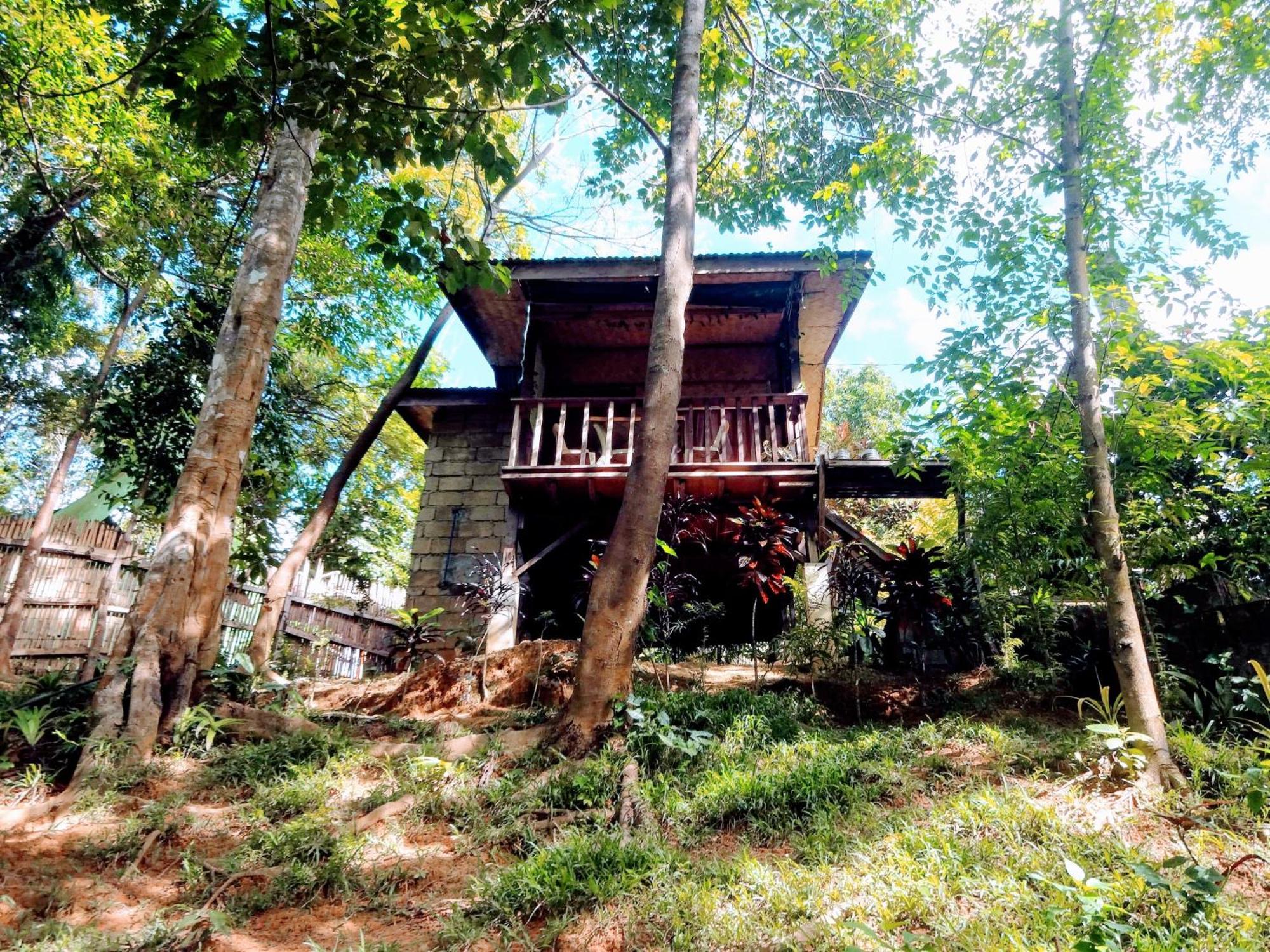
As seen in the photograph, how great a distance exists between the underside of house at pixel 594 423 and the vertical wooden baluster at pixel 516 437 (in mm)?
33

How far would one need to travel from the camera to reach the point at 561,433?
8.41 meters

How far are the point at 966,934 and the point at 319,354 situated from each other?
40.3 feet

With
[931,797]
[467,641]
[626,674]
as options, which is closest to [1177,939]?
[931,797]

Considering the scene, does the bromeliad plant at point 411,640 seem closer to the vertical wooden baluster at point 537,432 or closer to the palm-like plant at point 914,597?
the vertical wooden baluster at point 537,432

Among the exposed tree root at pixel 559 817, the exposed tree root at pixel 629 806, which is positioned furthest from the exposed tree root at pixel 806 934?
the exposed tree root at pixel 559 817

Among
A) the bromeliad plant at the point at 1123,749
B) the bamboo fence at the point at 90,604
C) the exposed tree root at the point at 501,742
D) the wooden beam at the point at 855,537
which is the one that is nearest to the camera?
the bromeliad plant at the point at 1123,749

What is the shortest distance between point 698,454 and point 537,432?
2.20 metres

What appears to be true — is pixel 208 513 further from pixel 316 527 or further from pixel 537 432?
pixel 537 432

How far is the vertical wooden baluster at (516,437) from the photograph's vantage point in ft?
27.3

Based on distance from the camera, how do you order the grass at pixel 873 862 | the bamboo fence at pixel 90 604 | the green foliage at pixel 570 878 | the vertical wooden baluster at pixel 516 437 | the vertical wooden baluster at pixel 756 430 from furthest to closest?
the bamboo fence at pixel 90 604 < the vertical wooden baluster at pixel 516 437 < the vertical wooden baluster at pixel 756 430 < the green foliage at pixel 570 878 < the grass at pixel 873 862

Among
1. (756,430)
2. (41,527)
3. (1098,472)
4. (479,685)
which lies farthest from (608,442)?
(41,527)

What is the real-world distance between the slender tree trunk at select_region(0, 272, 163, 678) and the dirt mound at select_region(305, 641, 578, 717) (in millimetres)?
4491

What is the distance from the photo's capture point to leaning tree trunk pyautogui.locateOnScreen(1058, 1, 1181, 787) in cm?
381

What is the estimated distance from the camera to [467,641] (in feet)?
28.0
